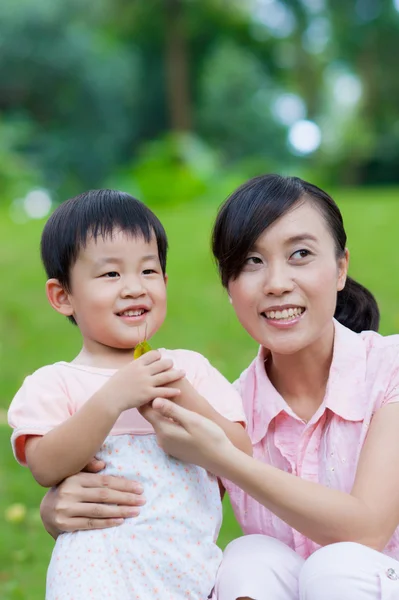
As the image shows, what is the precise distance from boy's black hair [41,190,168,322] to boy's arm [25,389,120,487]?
413 millimetres

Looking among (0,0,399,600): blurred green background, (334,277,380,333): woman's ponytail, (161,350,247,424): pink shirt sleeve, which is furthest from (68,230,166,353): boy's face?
(0,0,399,600): blurred green background

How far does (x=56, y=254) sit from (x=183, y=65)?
1888 cm

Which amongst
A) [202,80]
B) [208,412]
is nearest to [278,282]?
[208,412]

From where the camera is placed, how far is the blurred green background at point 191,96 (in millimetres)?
17688

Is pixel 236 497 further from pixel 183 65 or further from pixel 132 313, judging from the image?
pixel 183 65

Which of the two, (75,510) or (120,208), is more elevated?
(120,208)

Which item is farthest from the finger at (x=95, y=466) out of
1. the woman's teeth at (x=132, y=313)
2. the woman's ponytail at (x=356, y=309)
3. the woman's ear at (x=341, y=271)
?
the woman's ponytail at (x=356, y=309)

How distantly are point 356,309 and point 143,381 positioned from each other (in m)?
0.98

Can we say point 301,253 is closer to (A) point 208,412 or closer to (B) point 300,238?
(B) point 300,238

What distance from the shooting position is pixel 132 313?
229 cm

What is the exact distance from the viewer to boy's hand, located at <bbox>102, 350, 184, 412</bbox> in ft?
6.79

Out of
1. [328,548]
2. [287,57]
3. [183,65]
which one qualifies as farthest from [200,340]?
[287,57]

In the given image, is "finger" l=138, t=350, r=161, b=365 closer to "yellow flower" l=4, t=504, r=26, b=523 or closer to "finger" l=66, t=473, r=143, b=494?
"finger" l=66, t=473, r=143, b=494

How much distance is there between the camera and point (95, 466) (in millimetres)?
2219
